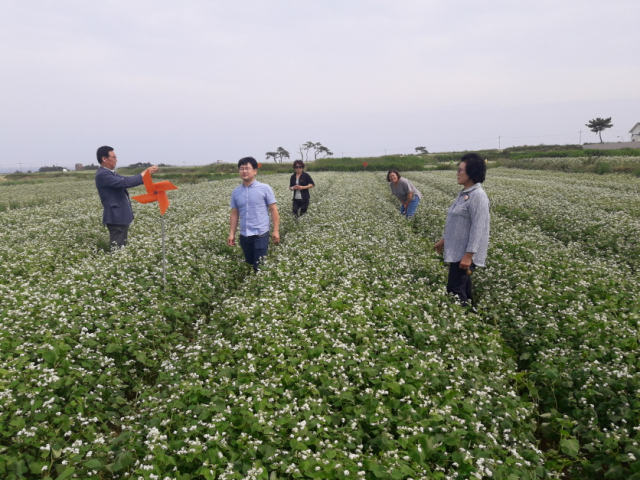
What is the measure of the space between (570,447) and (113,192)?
33.3 ft

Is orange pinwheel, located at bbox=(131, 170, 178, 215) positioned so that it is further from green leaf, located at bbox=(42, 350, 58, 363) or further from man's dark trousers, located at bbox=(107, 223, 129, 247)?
green leaf, located at bbox=(42, 350, 58, 363)

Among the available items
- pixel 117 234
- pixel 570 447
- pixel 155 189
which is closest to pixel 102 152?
pixel 117 234

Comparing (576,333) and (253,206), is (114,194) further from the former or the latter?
(576,333)

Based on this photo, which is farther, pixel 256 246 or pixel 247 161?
pixel 256 246

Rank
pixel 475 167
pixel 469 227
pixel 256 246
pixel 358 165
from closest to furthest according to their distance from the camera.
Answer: pixel 475 167 < pixel 469 227 < pixel 256 246 < pixel 358 165

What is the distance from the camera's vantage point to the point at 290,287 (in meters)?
6.62

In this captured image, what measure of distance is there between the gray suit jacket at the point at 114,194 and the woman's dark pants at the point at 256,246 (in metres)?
3.01

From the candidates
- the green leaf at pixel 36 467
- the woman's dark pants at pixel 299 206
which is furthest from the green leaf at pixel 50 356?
the woman's dark pants at pixel 299 206

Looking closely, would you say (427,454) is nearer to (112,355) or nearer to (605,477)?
(605,477)

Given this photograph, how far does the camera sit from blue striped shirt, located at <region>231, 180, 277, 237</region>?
26.6 feet

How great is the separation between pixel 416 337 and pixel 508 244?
631 centimetres

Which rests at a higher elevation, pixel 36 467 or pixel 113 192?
pixel 113 192

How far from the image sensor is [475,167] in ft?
20.0

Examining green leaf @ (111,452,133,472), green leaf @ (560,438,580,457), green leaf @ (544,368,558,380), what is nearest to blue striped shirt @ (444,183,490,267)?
green leaf @ (544,368,558,380)
